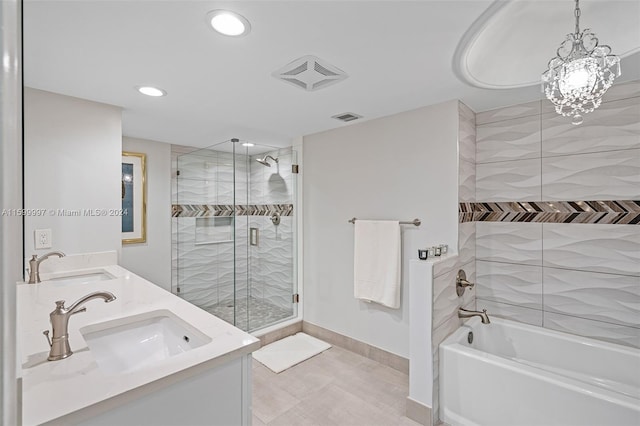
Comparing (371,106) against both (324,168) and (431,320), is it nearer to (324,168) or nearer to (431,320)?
(324,168)

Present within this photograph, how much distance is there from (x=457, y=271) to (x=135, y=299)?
81.8 inches

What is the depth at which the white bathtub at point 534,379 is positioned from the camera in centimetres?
148

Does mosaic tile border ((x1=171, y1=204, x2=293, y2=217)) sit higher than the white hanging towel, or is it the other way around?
mosaic tile border ((x1=171, y1=204, x2=293, y2=217))

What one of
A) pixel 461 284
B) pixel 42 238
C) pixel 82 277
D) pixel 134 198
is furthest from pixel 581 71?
pixel 134 198

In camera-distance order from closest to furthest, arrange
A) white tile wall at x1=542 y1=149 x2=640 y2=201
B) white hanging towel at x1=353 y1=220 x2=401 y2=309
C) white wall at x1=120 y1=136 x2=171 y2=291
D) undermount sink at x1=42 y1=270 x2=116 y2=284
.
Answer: white tile wall at x1=542 y1=149 x2=640 y2=201
undermount sink at x1=42 y1=270 x2=116 y2=284
white hanging towel at x1=353 y1=220 x2=401 y2=309
white wall at x1=120 y1=136 x2=171 y2=291

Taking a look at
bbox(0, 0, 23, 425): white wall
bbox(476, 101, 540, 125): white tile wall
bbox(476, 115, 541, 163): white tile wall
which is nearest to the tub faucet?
bbox(476, 115, 541, 163): white tile wall

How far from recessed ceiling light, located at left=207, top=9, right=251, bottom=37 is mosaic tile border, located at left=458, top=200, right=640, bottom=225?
71.5 inches

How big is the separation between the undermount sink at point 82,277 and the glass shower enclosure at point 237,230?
1388 millimetres

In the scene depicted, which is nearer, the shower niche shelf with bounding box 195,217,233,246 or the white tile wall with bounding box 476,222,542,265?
the white tile wall with bounding box 476,222,542,265

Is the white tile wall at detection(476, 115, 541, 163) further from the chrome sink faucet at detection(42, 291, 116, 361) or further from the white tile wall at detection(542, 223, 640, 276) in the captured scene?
the chrome sink faucet at detection(42, 291, 116, 361)

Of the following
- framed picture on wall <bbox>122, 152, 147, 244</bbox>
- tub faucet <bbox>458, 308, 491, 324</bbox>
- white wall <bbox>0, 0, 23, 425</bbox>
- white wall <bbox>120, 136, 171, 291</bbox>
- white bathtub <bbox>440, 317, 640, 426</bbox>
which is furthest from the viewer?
white wall <bbox>120, 136, 171, 291</bbox>

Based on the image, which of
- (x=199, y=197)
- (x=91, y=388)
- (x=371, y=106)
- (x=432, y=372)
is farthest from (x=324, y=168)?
(x=91, y=388)

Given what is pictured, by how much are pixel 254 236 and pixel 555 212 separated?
2788 millimetres

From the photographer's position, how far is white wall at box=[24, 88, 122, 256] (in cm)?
198
